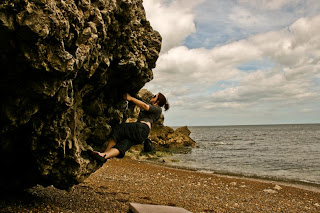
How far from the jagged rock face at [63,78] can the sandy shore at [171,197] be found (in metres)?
1.01

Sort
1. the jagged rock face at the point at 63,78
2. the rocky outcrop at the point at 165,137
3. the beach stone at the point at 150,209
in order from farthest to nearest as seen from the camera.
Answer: the rocky outcrop at the point at 165,137
the beach stone at the point at 150,209
the jagged rock face at the point at 63,78

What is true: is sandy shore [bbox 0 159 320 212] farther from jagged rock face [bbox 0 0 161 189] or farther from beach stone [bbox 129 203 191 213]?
jagged rock face [bbox 0 0 161 189]

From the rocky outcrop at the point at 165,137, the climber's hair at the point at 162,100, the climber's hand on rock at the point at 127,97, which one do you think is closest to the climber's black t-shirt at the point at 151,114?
the climber's hair at the point at 162,100

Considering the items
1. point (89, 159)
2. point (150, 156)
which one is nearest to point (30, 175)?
point (89, 159)

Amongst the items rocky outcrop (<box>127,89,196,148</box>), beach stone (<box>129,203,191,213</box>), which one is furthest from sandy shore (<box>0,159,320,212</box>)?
rocky outcrop (<box>127,89,196,148</box>)

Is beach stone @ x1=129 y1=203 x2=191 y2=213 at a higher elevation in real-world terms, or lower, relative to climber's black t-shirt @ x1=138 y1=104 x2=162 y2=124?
lower

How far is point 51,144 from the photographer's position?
572 centimetres

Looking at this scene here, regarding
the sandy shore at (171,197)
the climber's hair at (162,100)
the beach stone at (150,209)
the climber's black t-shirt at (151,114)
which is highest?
the climber's hair at (162,100)

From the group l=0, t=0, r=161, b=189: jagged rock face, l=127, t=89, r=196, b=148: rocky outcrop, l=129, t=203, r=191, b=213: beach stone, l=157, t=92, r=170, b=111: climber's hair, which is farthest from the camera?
l=127, t=89, r=196, b=148: rocky outcrop

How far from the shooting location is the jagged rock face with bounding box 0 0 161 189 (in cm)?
373

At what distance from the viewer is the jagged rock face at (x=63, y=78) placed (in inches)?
147

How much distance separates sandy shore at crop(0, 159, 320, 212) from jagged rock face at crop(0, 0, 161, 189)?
1009mm

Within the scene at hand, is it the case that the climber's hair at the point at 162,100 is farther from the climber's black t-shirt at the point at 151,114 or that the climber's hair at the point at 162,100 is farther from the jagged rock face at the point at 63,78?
the jagged rock face at the point at 63,78

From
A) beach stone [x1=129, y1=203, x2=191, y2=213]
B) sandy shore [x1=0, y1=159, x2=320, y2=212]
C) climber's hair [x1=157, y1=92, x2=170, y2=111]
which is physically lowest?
sandy shore [x1=0, y1=159, x2=320, y2=212]
